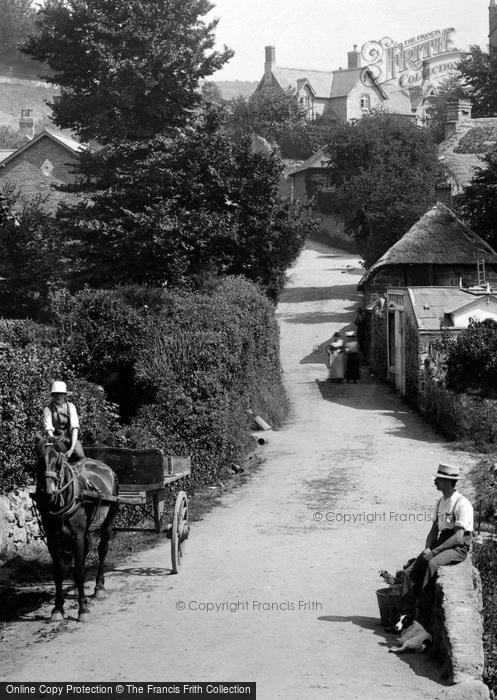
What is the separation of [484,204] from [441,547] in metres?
34.1

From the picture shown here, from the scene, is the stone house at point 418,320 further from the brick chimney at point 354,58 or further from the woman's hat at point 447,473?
the brick chimney at point 354,58

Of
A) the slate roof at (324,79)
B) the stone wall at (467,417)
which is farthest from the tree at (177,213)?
the slate roof at (324,79)

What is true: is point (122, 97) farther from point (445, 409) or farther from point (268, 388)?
point (445, 409)

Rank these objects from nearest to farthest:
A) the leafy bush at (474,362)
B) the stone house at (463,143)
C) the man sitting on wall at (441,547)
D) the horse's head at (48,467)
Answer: the man sitting on wall at (441,547)
the horse's head at (48,467)
the leafy bush at (474,362)
the stone house at (463,143)

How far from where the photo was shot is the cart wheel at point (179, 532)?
12.8m

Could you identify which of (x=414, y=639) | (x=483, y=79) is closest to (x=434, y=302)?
(x=414, y=639)

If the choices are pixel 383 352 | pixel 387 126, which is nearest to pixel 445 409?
pixel 383 352

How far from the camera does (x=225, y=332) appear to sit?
20.9 m

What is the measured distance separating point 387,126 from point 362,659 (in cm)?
5401

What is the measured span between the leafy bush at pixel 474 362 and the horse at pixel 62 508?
1411 cm

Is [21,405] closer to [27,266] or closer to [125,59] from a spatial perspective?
[125,59]

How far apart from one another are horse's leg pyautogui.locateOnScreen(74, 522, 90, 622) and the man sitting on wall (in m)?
3.65

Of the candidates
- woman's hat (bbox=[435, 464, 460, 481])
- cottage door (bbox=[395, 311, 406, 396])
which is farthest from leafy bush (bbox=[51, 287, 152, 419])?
woman's hat (bbox=[435, 464, 460, 481])

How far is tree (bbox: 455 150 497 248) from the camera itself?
41.9 metres
